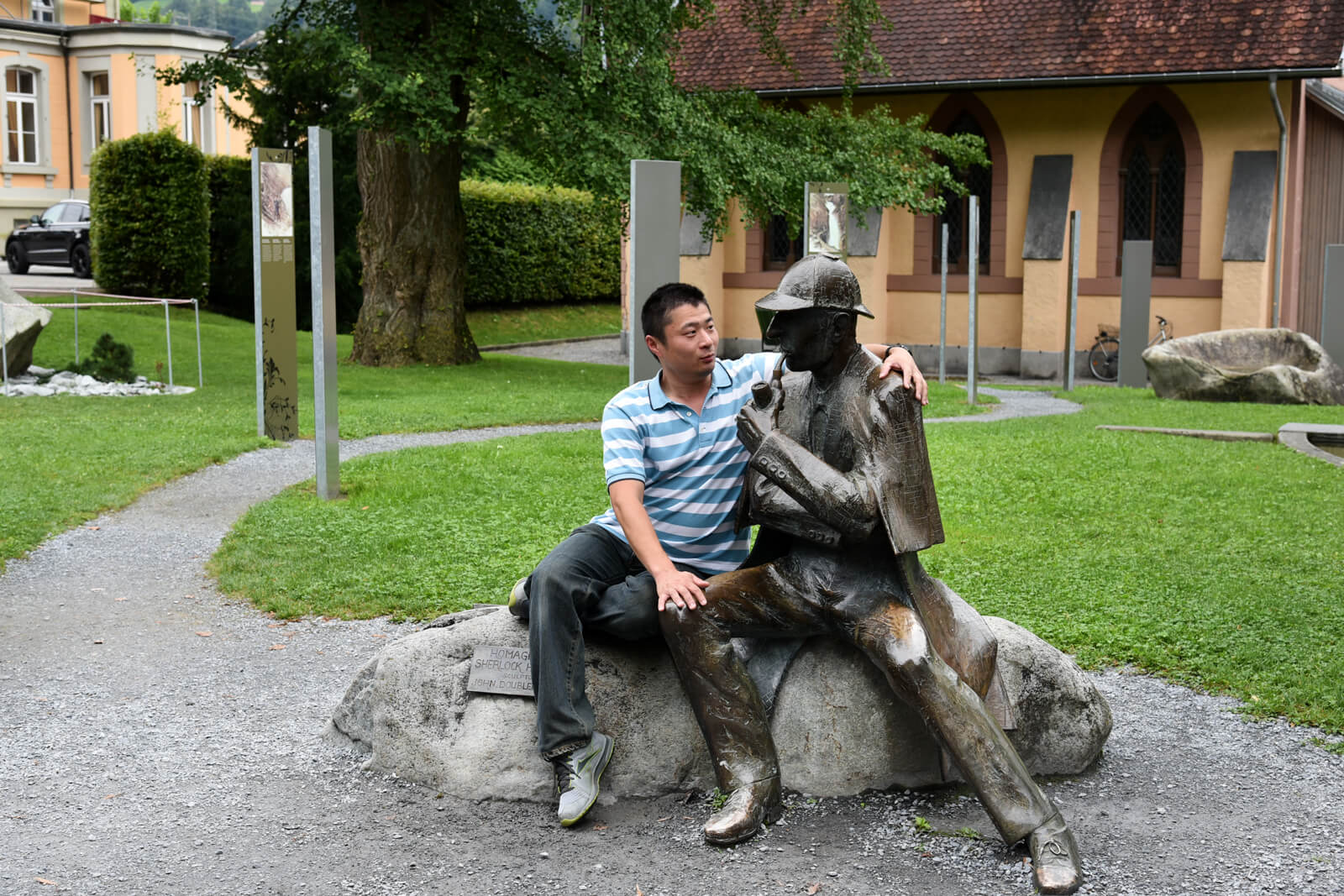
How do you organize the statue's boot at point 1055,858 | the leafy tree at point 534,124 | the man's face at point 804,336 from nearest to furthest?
the statue's boot at point 1055,858 → the man's face at point 804,336 → the leafy tree at point 534,124

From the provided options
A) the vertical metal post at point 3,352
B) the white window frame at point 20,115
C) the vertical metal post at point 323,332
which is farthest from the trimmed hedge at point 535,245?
the vertical metal post at point 323,332

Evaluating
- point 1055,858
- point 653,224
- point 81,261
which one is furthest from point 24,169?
point 1055,858

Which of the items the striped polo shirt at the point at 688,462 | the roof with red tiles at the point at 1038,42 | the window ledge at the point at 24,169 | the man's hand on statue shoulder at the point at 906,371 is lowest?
the striped polo shirt at the point at 688,462

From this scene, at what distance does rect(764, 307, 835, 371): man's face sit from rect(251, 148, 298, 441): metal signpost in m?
9.41

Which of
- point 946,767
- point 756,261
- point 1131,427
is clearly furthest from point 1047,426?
point 756,261

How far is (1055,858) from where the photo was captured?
167 inches

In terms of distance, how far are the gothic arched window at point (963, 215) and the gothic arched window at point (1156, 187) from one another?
257 cm

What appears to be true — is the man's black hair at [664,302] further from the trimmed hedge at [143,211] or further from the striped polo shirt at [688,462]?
the trimmed hedge at [143,211]

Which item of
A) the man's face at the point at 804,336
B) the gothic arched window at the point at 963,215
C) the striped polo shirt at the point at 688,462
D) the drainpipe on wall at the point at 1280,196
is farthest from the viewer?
the gothic arched window at the point at 963,215

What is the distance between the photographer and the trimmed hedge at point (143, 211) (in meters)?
29.0

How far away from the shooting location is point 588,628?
5.07 meters

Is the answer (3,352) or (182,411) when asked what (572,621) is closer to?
(182,411)

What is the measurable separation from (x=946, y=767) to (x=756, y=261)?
25792mm

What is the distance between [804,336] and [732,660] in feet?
3.55
